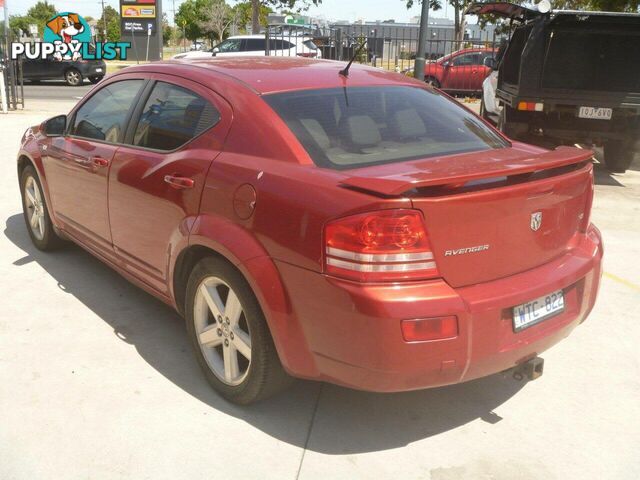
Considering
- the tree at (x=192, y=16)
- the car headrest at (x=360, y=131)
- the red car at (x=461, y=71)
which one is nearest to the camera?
the car headrest at (x=360, y=131)

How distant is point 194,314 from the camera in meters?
3.65

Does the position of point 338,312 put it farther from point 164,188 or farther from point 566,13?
point 566,13

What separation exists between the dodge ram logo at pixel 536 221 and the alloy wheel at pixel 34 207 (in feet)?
13.0

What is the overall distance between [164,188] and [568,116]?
755 centimetres

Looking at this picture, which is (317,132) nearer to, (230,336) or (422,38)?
(230,336)

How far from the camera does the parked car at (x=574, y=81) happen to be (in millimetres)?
9414

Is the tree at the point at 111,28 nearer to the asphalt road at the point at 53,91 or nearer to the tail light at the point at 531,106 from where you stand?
the asphalt road at the point at 53,91

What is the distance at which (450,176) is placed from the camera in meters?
2.81

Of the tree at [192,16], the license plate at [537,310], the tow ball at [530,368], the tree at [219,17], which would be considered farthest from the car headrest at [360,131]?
the tree at [192,16]

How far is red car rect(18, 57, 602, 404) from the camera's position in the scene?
2770 mm

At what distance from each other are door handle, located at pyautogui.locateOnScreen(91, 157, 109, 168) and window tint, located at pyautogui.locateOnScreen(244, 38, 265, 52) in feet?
73.5

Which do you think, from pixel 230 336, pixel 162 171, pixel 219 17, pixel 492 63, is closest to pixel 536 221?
pixel 230 336

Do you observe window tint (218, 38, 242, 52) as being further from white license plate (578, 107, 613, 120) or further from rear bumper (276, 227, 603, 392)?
rear bumper (276, 227, 603, 392)

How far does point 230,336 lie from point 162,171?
1.00m
